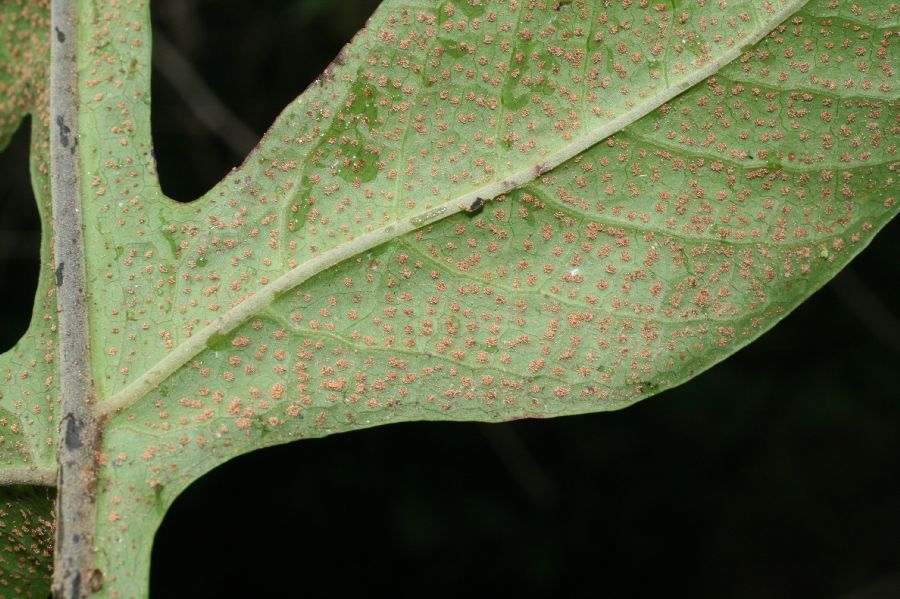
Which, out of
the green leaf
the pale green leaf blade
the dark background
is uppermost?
the pale green leaf blade

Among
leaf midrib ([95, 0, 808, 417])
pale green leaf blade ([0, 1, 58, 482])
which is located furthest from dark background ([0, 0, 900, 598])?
leaf midrib ([95, 0, 808, 417])

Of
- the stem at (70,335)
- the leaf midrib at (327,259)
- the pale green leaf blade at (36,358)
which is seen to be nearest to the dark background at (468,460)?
the pale green leaf blade at (36,358)

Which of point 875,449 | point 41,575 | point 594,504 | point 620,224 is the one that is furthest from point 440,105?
point 875,449

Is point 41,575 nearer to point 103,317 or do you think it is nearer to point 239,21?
Result: point 103,317

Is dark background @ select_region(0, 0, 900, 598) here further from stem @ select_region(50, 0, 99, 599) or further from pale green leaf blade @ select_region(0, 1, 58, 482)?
stem @ select_region(50, 0, 99, 599)

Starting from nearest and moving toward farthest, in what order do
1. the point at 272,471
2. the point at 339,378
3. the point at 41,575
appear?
the point at 339,378 → the point at 41,575 → the point at 272,471

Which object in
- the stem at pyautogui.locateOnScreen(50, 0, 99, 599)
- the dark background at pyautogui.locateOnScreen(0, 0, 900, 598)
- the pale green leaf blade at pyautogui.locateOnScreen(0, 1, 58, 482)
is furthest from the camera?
the dark background at pyautogui.locateOnScreen(0, 0, 900, 598)
